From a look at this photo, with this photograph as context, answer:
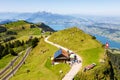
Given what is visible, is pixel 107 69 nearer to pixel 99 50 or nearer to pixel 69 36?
pixel 99 50

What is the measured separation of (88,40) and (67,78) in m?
62.8

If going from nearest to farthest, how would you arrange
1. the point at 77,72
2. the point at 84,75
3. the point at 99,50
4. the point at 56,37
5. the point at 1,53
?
the point at 84,75, the point at 77,72, the point at 99,50, the point at 56,37, the point at 1,53

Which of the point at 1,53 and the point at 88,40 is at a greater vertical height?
the point at 88,40

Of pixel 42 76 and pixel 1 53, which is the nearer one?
pixel 42 76

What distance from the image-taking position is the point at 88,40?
137250mm

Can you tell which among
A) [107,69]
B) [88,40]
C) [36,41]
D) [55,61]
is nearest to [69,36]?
[88,40]

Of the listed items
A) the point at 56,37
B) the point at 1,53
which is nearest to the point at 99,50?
the point at 56,37

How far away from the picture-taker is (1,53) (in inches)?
7352

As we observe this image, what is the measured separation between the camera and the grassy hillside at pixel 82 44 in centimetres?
10138

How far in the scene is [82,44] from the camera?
131 meters

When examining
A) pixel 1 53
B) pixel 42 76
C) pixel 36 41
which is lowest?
pixel 1 53

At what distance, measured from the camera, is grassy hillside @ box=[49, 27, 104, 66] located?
333 ft

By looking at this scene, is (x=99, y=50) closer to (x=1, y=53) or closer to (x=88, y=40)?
(x=88, y=40)

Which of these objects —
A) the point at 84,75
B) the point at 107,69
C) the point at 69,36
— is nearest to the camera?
the point at 84,75
